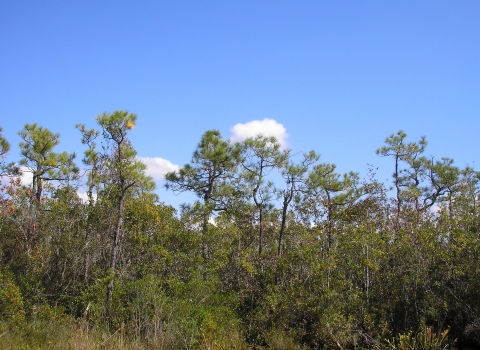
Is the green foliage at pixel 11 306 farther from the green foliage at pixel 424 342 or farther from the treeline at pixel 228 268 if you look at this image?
the green foliage at pixel 424 342

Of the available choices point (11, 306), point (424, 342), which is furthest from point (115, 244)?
point (424, 342)

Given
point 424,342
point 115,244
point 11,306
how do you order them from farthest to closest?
point 115,244, point 11,306, point 424,342

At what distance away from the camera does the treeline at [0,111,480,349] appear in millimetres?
9578

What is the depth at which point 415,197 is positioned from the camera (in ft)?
50.8

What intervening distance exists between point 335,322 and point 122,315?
4.57m

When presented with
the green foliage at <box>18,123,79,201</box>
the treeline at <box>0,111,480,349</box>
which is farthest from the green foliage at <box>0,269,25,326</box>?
the green foliage at <box>18,123,79,201</box>

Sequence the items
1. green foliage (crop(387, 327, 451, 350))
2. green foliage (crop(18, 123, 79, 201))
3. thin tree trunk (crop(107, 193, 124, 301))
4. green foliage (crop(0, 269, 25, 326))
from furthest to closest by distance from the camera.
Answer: green foliage (crop(18, 123, 79, 201)) → thin tree trunk (crop(107, 193, 124, 301)) → green foliage (crop(0, 269, 25, 326)) → green foliage (crop(387, 327, 451, 350))

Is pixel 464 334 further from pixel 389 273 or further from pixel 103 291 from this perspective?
pixel 103 291

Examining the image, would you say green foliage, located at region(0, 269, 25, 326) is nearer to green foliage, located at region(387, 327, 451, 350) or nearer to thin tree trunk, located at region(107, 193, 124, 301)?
thin tree trunk, located at region(107, 193, 124, 301)

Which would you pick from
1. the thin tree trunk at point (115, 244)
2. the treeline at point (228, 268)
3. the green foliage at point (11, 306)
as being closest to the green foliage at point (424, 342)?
the treeline at point (228, 268)

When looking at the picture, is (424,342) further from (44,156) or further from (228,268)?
(44,156)

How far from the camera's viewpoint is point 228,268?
1246cm

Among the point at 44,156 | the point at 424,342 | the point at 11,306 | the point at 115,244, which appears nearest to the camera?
the point at 424,342

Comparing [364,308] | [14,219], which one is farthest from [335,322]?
[14,219]
